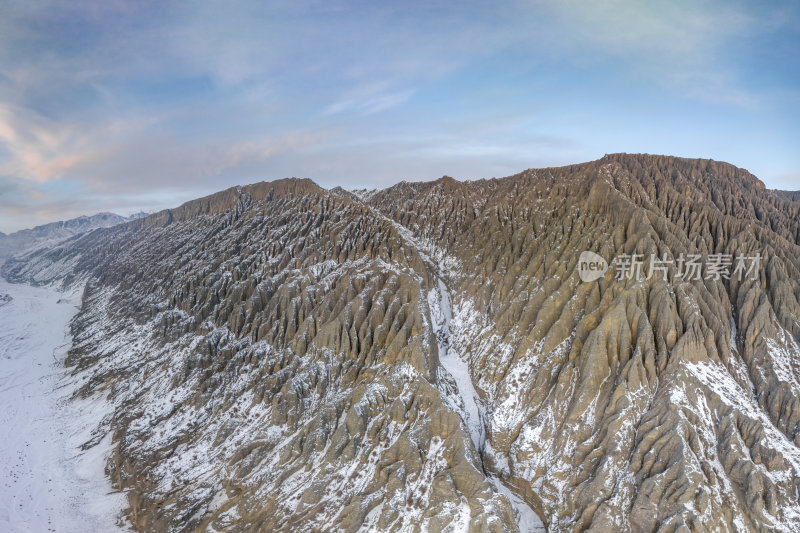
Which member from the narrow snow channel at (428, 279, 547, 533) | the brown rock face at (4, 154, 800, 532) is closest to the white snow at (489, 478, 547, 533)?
the narrow snow channel at (428, 279, 547, 533)

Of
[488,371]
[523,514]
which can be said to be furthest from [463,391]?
[523,514]

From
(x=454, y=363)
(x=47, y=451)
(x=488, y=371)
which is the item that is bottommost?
(x=47, y=451)

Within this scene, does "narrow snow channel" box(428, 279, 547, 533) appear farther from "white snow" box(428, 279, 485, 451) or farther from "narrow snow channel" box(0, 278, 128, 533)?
"narrow snow channel" box(0, 278, 128, 533)

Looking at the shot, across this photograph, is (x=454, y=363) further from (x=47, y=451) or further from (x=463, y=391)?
(x=47, y=451)

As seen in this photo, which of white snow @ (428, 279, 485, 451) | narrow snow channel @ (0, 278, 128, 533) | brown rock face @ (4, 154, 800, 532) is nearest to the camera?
brown rock face @ (4, 154, 800, 532)

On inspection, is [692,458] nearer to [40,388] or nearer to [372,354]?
[372,354]

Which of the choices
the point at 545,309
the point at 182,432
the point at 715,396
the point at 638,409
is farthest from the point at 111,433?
the point at 715,396
